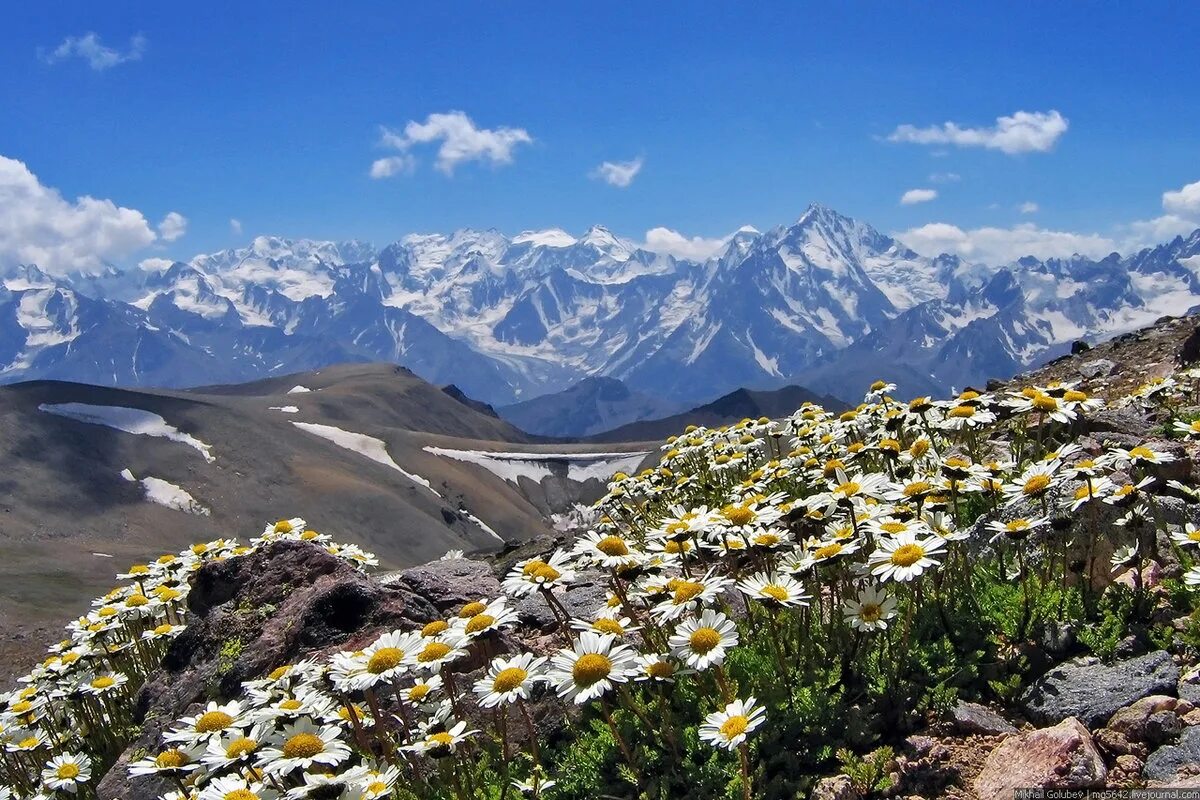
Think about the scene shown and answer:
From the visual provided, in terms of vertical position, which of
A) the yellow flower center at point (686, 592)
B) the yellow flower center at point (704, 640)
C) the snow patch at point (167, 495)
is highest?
the yellow flower center at point (686, 592)

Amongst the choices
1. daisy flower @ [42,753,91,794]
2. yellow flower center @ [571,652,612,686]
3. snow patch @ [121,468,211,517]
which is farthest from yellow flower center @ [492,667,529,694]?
snow patch @ [121,468,211,517]

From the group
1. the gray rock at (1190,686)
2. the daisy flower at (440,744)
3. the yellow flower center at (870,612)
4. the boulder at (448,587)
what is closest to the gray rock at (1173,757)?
the gray rock at (1190,686)

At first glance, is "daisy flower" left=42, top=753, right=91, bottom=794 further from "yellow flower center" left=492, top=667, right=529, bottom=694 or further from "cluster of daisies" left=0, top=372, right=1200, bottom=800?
"yellow flower center" left=492, top=667, right=529, bottom=694

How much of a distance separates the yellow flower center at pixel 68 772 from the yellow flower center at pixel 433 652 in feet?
18.8

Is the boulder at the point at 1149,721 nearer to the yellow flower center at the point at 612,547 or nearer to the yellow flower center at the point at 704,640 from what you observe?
the yellow flower center at the point at 704,640

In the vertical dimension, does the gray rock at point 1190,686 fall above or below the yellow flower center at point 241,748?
below

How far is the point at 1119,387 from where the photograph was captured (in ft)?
80.6

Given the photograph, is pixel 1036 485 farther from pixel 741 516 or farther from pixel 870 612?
pixel 741 516

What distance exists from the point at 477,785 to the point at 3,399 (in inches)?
6922

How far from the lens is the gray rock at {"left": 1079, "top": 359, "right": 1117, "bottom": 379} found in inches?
1168

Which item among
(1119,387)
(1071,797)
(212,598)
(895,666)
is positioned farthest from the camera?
(1119,387)

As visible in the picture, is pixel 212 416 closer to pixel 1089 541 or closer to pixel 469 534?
pixel 469 534

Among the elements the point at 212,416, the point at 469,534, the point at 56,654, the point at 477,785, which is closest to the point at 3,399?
the point at 212,416

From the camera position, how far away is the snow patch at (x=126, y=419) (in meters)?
146
